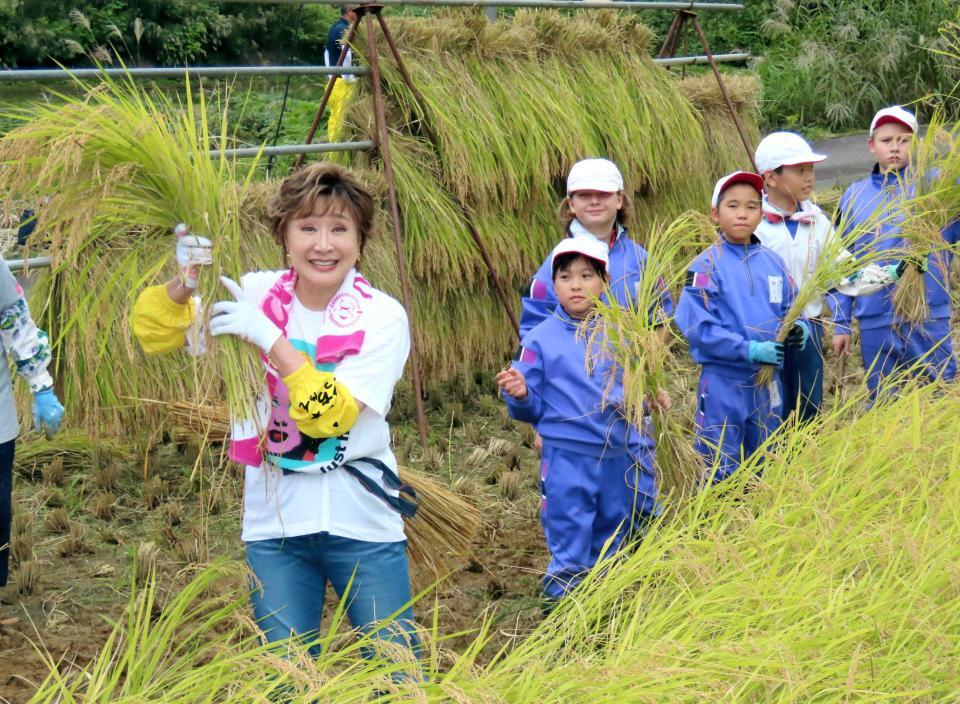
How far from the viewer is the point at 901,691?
207 cm

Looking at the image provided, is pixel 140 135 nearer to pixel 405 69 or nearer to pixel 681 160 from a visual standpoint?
pixel 405 69

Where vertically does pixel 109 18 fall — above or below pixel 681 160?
above

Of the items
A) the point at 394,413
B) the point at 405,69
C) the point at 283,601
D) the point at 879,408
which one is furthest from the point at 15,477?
the point at 879,408

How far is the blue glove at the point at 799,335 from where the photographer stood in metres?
3.95

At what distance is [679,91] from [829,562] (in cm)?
446

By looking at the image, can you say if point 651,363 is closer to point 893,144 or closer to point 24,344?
point 24,344

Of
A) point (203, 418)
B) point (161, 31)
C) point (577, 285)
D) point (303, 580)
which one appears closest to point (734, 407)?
point (577, 285)

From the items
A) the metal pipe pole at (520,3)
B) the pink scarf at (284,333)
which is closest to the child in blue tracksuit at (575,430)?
the pink scarf at (284,333)

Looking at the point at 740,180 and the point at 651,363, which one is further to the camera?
the point at 740,180

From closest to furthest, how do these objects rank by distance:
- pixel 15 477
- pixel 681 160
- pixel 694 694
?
pixel 694 694, pixel 15 477, pixel 681 160

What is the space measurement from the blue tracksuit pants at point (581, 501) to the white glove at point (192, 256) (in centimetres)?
135

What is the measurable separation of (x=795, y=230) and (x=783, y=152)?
0.29m

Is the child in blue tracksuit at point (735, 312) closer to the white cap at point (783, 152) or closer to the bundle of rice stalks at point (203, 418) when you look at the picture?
the white cap at point (783, 152)

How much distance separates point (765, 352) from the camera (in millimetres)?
3838
